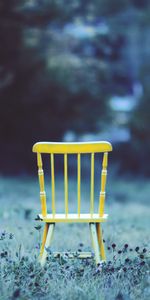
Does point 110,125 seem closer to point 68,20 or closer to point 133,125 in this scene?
point 133,125

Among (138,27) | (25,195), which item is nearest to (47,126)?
(25,195)

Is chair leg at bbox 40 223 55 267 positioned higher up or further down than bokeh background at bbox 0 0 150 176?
further down

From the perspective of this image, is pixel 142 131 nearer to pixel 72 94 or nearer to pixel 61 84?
pixel 72 94

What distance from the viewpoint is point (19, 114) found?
1369 cm

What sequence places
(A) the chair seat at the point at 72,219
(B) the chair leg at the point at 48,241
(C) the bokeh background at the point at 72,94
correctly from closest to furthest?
(B) the chair leg at the point at 48,241 → (A) the chair seat at the point at 72,219 → (C) the bokeh background at the point at 72,94

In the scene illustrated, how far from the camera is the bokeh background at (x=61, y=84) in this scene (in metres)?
13.0

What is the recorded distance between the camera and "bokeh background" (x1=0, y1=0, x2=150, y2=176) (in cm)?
1302

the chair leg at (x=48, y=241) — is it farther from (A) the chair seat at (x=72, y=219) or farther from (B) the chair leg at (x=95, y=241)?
(B) the chair leg at (x=95, y=241)

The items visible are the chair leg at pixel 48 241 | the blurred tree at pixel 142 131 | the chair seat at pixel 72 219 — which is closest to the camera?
the chair leg at pixel 48 241

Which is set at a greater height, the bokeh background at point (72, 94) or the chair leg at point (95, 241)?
the bokeh background at point (72, 94)

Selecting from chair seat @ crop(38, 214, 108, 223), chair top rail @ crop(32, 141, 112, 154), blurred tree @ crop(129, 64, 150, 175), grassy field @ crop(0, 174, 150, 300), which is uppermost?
blurred tree @ crop(129, 64, 150, 175)

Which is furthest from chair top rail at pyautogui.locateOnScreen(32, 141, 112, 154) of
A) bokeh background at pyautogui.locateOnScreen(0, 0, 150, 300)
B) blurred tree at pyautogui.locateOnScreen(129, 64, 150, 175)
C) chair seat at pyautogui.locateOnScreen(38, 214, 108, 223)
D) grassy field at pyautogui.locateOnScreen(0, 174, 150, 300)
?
blurred tree at pyautogui.locateOnScreen(129, 64, 150, 175)

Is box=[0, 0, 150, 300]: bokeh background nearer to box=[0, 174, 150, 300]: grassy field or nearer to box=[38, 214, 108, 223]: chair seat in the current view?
box=[0, 174, 150, 300]: grassy field

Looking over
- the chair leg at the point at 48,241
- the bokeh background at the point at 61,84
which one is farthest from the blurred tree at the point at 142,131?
the chair leg at the point at 48,241
